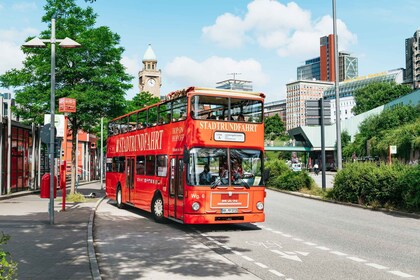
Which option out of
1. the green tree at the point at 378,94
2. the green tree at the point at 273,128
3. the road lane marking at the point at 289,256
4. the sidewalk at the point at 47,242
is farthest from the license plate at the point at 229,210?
the green tree at the point at 273,128

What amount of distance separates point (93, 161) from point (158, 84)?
316 ft

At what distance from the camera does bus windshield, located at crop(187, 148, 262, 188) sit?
1377 centimetres

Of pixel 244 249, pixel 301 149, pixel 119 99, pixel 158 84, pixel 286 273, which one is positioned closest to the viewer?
pixel 286 273

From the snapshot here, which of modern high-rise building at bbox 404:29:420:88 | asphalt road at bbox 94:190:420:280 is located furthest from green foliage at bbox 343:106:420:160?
modern high-rise building at bbox 404:29:420:88

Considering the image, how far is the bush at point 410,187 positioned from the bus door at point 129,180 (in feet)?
33.0

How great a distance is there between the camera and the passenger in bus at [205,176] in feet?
45.1

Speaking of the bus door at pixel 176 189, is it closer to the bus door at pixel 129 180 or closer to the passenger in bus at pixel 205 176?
the passenger in bus at pixel 205 176

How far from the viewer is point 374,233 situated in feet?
43.9

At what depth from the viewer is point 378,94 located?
326ft

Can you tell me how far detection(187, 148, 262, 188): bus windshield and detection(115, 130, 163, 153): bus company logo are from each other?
2.80m

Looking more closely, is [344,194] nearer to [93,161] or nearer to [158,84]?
[93,161]

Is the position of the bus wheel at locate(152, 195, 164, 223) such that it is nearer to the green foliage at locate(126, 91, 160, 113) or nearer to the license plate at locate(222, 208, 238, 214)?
the license plate at locate(222, 208, 238, 214)

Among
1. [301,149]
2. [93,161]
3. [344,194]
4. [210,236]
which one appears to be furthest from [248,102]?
[301,149]

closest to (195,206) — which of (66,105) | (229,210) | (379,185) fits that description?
(229,210)
